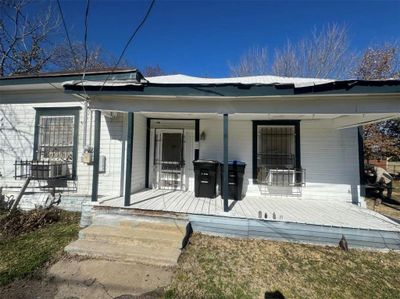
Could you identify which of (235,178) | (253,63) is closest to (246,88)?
(235,178)

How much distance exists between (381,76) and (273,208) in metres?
13.8

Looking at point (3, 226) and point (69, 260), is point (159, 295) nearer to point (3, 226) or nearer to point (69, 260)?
point (69, 260)

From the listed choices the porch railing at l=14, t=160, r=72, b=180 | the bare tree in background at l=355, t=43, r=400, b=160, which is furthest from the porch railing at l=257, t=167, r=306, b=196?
the bare tree in background at l=355, t=43, r=400, b=160

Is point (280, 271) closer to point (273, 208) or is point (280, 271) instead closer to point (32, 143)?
point (273, 208)

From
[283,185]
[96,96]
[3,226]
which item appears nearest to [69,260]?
[3,226]

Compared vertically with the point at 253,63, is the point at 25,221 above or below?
below

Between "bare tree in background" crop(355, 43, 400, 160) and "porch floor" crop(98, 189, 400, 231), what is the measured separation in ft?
30.4

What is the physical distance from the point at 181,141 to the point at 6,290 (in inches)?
186

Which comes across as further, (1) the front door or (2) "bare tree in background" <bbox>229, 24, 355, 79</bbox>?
(2) "bare tree in background" <bbox>229, 24, 355, 79</bbox>

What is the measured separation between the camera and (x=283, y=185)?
19.3 ft

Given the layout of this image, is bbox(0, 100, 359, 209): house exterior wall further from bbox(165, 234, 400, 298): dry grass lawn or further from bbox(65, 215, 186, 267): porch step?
bbox(165, 234, 400, 298): dry grass lawn

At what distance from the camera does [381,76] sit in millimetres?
12789

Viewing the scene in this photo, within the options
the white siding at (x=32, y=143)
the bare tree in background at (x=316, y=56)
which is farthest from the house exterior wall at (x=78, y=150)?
the bare tree in background at (x=316, y=56)

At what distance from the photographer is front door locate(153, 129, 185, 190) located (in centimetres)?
641
